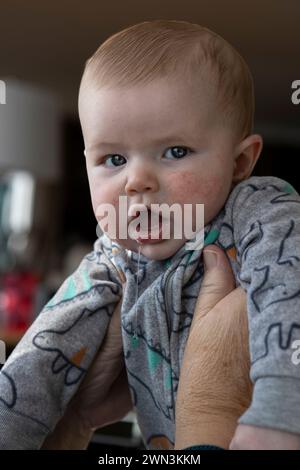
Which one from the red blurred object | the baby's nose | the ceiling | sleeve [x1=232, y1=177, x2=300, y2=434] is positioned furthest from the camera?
the ceiling

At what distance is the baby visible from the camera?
57 cm

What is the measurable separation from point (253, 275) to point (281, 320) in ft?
0.16

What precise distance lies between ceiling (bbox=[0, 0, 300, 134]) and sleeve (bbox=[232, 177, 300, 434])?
9.42 feet

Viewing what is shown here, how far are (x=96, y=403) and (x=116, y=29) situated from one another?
3341 millimetres

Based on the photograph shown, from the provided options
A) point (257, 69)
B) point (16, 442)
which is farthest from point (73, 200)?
point (16, 442)

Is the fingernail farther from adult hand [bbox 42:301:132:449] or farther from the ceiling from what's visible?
the ceiling

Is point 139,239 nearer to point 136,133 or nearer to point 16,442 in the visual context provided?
point 136,133

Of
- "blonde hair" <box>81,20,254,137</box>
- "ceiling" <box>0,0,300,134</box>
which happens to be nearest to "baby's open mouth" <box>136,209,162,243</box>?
"blonde hair" <box>81,20,254,137</box>

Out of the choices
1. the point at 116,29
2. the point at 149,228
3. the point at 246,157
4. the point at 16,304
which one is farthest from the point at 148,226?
the point at 116,29

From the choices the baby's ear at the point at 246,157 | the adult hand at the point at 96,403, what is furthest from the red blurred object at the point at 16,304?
the baby's ear at the point at 246,157

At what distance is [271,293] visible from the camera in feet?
1.65

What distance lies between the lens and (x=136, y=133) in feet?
1.88

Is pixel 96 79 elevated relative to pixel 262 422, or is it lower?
elevated

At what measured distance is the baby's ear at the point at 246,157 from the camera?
25.1 inches
